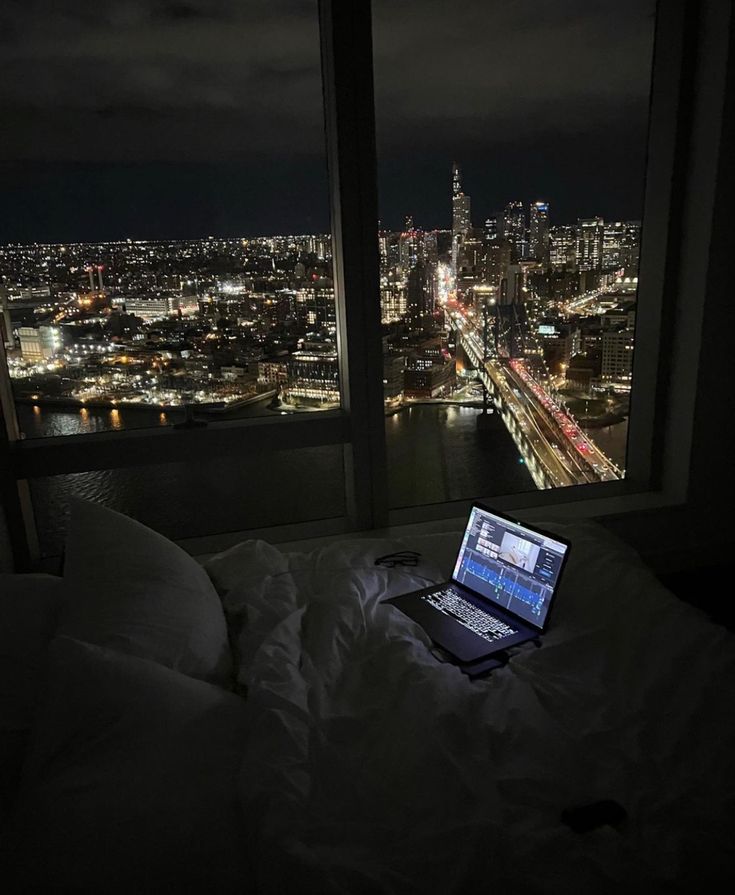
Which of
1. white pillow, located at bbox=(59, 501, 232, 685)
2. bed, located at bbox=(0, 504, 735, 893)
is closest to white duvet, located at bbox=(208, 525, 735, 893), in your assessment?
bed, located at bbox=(0, 504, 735, 893)

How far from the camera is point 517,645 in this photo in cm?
174

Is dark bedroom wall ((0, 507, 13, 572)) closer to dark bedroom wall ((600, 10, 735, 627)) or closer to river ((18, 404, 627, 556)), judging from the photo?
river ((18, 404, 627, 556))

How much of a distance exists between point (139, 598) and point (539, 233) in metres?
Answer: 2.54

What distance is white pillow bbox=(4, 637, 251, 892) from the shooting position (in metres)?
0.97

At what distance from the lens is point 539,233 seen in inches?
123

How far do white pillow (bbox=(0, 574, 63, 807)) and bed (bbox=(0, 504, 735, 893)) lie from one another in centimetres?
1

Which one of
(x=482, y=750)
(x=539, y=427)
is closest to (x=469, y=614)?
(x=482, y=750)

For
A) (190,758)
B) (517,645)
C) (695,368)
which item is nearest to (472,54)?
(695,368)

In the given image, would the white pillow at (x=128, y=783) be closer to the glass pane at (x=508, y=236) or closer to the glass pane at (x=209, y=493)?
the glass pane at (x=209, y=493)

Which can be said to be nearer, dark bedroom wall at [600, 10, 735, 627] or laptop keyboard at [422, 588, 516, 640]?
laptop keyboard at [422, 588, 516, 640]

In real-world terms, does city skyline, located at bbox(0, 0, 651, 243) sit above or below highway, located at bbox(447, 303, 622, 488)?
above

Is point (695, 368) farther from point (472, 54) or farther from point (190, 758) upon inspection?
point (190, 758)

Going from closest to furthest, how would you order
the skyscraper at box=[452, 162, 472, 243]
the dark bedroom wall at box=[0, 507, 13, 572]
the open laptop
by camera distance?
the open laptop, the dark bedroom wall at box=[0, 507, 13, 572], the skyscraper at box=[452, 162, 472, 243]

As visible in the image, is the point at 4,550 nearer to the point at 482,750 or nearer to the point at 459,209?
the point at 482,750
